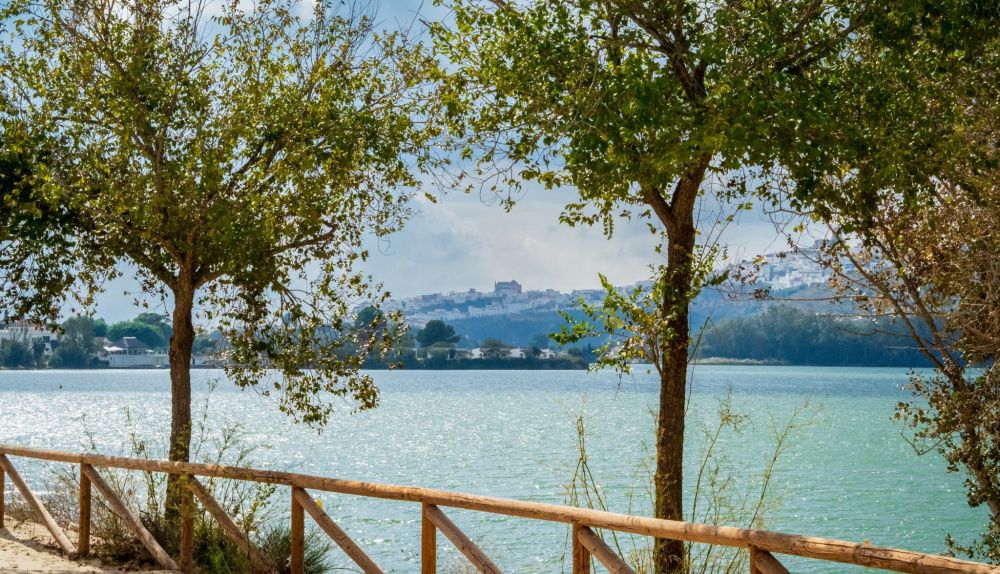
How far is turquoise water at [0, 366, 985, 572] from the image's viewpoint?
19.6m

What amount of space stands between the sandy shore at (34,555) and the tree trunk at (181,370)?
1.06 m

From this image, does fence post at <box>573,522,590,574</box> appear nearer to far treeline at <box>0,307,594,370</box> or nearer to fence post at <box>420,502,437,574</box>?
fence post at <box>420,502,437,574</box>

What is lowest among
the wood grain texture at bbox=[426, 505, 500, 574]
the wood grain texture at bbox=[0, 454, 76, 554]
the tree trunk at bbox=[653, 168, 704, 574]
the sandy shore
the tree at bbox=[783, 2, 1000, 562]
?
the sandy shore

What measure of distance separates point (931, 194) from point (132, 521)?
22.3 feet

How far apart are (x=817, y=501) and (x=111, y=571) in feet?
71.1

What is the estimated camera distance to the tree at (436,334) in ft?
381

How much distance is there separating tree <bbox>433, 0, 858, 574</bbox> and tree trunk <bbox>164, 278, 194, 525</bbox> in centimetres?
402

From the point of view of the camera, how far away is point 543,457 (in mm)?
34750

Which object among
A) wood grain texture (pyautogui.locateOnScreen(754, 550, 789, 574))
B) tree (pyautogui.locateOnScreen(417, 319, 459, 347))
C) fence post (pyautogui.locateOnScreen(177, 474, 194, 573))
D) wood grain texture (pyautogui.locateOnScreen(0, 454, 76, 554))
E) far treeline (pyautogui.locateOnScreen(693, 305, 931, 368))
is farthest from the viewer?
tree (pyautogui.locateOnScreen(417, 319, 459, 347))

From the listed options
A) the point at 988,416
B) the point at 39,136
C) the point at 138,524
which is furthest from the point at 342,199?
the point at 988,416

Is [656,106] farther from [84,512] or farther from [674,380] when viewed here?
[84,512]

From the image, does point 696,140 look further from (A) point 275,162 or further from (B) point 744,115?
(A) point 275,162

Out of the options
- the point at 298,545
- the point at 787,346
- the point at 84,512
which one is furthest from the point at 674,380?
the point at 787,346

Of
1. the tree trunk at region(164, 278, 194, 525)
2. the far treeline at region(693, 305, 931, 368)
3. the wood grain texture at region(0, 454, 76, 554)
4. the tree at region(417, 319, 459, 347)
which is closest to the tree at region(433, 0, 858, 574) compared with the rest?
the tree trunk at region(164, 278, 194, 525)
